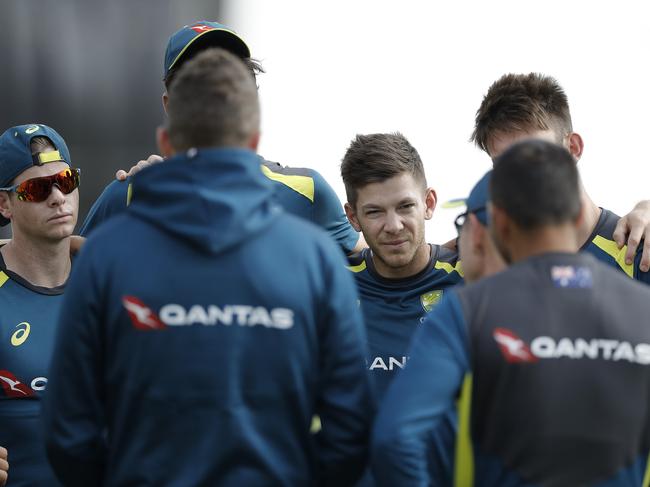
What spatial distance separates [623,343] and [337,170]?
3566mm

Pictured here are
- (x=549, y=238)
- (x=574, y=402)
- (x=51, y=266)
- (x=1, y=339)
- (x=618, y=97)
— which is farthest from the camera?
(x=618, y=97)

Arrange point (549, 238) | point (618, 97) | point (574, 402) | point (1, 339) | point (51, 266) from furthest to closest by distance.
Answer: point (618, 97)
point (51, 266)
point (1, 339)
point (549, 238)
point (574, 402)

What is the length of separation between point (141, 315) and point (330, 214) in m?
1.48

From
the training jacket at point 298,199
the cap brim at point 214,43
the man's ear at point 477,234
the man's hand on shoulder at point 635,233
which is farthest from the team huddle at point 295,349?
the cap brim at point 214,43

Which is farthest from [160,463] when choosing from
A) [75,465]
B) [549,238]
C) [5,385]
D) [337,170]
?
[337,170]

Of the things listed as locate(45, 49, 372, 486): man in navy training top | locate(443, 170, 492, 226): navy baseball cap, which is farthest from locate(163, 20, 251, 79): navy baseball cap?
locate(443, 170, 492, 226): navy baseball cap

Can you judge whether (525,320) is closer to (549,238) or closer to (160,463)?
(549,238)

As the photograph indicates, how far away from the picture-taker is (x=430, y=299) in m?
3.02

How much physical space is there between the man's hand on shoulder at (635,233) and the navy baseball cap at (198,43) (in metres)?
1.45

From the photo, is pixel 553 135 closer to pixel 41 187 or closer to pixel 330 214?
Answer: pixel 330 214

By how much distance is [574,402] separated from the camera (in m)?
1.77

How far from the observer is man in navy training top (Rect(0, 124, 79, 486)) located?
2.90m

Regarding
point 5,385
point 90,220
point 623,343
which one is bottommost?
point 5,385

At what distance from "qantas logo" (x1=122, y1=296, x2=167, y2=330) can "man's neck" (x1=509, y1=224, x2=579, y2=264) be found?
0.77 metres
